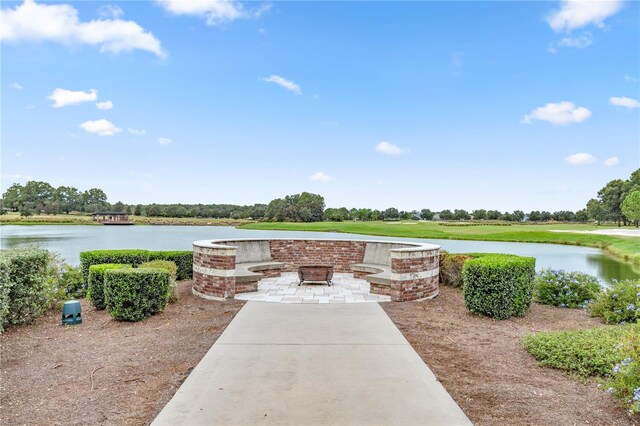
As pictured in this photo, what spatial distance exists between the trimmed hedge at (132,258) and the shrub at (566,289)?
9012mm

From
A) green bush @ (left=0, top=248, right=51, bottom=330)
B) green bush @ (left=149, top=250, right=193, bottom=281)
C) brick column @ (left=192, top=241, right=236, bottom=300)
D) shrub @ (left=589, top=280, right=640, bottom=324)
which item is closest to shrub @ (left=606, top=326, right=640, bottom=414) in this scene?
shrub @ (left=589, top=280, right=640, bottom=324)

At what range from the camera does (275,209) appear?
6969 centimetres

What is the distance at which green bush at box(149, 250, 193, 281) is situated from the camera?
36.4 ft

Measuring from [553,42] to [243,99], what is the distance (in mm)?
11569

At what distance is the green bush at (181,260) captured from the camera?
11.1 meters

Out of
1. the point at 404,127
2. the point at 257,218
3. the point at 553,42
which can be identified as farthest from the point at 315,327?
the point at 257,218

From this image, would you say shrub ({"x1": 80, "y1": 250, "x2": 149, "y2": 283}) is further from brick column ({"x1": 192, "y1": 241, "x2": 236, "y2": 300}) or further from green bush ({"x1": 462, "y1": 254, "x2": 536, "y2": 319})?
green bush ({"x1": 462, "y1": 254, "x2": 536, "y2": 319})

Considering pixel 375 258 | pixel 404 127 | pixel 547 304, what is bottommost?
pixel 547 304

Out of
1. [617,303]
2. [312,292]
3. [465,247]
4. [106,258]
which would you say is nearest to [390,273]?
[312,292]

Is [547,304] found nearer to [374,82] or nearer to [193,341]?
[193,341]

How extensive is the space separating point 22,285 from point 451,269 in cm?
909

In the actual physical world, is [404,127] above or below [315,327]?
above

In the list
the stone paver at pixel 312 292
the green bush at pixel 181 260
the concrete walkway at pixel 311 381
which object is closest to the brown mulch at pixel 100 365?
the concrete walkway at pixel 311 381

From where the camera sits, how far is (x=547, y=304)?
912cm
